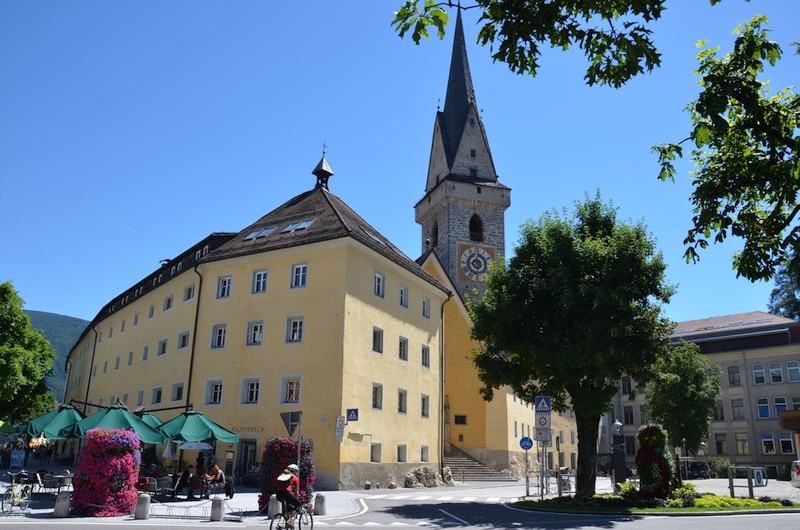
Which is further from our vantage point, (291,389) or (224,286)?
(224,286)

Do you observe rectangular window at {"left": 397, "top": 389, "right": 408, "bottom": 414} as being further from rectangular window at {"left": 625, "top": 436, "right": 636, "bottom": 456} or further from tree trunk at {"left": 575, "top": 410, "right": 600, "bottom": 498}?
rectangular window at {"left": 625, "top": 436, "right": 636, "bottom": 456}

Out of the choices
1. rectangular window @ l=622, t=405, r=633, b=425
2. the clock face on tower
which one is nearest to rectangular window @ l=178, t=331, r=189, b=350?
the clock face on tower

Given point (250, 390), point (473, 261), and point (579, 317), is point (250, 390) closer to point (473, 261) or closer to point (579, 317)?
point (579, 317)

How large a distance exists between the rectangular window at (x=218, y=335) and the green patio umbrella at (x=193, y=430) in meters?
8.70

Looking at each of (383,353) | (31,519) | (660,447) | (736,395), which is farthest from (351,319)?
(736,395)

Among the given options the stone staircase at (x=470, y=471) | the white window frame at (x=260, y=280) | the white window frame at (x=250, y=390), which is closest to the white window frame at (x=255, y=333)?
the white window frame at (x=260, y=280)

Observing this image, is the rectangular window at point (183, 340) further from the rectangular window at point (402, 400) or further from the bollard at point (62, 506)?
the bollard at point (62, 506)

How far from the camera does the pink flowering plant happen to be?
1628cm

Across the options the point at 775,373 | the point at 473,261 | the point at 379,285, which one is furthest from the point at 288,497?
the point at 775,373

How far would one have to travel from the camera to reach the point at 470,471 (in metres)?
38.5

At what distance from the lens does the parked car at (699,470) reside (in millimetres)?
51531

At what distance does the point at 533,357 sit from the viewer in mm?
23391

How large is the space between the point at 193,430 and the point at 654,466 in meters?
14.9

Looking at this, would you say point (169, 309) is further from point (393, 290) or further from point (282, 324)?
point (393, 290)
